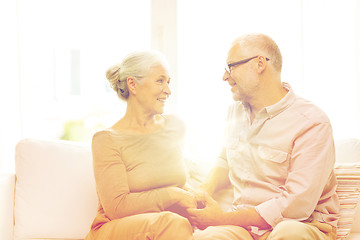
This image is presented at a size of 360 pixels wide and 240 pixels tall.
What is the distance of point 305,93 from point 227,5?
2.78ft

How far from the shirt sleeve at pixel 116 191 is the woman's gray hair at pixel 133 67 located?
272mm

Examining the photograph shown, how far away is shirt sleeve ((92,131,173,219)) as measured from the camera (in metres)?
1.58

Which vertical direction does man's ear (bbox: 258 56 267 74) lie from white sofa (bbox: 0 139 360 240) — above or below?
above

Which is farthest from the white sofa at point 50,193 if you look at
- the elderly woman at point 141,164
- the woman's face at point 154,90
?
the woman's face at point 154,90

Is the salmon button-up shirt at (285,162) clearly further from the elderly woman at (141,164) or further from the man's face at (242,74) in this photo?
the elderly woman at (141,164)

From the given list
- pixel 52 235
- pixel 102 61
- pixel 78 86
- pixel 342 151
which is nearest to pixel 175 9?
pixel 102 61

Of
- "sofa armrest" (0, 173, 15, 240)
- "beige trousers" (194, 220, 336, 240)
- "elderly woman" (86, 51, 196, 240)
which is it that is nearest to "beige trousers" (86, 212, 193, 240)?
"elderly woman" (86, 51, 196, 240)

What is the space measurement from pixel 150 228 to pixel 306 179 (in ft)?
2.10

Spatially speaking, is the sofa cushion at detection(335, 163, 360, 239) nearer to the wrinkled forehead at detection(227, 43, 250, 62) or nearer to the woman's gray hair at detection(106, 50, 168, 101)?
the wrinkled forehead at detection(227, 43, 250, 62)

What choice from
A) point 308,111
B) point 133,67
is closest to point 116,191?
point 133,67

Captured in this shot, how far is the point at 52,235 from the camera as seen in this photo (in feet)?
6.45

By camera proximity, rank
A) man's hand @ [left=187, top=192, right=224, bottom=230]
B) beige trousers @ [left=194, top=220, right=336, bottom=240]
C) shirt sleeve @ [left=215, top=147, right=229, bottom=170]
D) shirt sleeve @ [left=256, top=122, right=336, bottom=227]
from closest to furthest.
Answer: beige trousers @ [left=194, top=220, right=336, bottom=240]
shirt sleeve @ [left=256, top=122, right=336, bottom=227]
man's hand @ [left=187, top=192, right=224, bottom=230]
shirt sleeve @ [left=215, top=147, right=229, bottom=170]

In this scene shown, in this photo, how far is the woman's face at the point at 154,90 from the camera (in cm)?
174

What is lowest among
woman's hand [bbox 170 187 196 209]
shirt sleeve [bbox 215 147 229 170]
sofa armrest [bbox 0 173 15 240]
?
sofa armrest [bbox 0 173 15 240]
